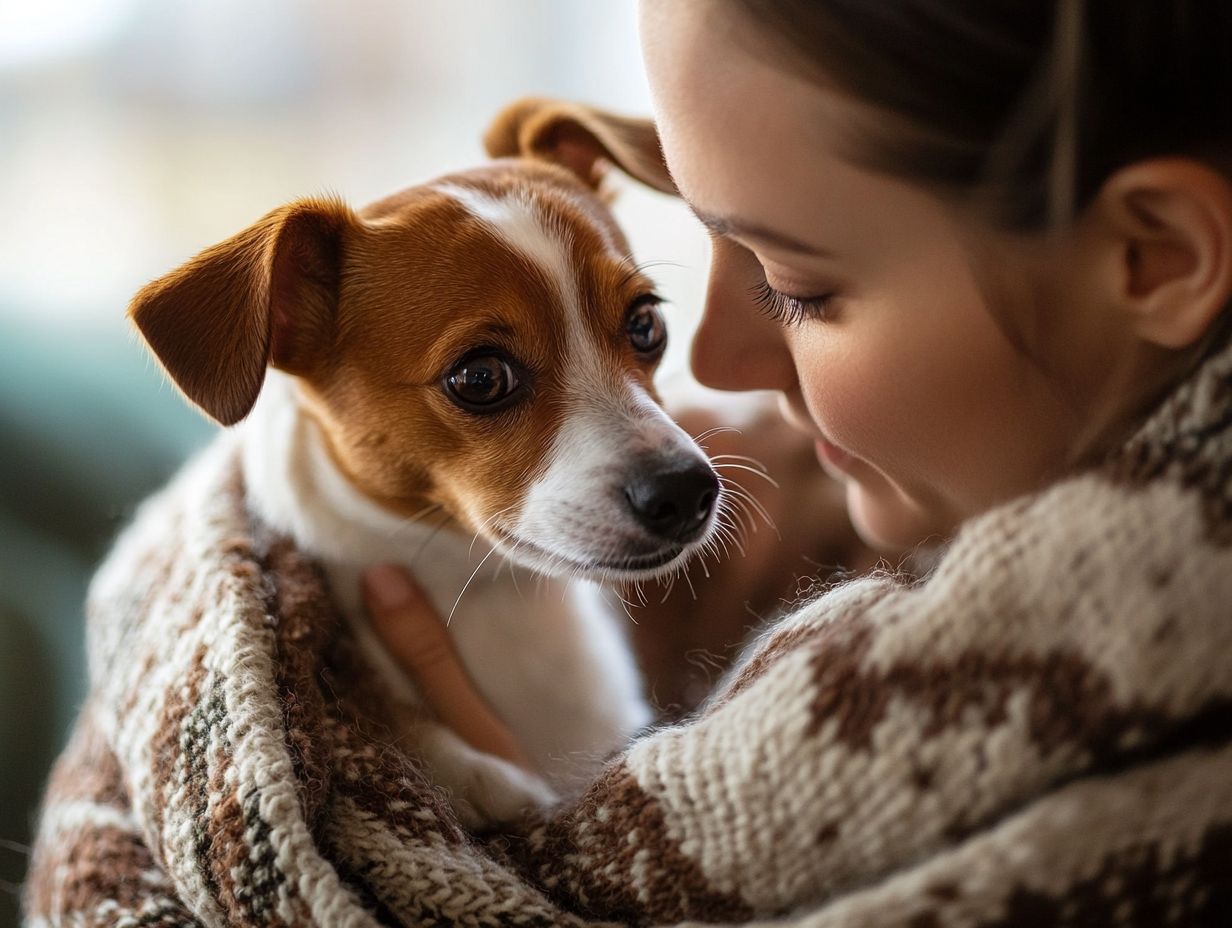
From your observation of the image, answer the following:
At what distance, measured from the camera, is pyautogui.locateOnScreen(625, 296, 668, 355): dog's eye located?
122 centimetres

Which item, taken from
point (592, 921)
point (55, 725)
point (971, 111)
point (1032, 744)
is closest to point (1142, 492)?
point (1032, 744)

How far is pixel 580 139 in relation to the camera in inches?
53.8

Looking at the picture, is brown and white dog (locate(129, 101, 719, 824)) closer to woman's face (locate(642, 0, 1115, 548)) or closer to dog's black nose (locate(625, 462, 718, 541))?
dog's black nose (locate(625, 462, 718, 541))

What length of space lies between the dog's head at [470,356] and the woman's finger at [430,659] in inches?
3.7

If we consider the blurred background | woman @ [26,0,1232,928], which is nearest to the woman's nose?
woman @ [26,0,1232,928]

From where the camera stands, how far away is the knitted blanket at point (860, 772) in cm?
65

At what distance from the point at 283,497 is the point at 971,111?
81 centimetres

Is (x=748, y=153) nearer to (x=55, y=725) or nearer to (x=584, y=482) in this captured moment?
(x=584, y=482)

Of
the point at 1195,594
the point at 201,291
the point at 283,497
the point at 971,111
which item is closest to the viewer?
the point at 1195,594

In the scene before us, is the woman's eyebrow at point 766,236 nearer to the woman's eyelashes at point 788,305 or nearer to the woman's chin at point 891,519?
the woman's eyelashes at point 788,305

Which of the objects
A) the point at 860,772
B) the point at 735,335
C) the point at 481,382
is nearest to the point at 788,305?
the point at 735,335

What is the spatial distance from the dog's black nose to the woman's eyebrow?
0.82ft

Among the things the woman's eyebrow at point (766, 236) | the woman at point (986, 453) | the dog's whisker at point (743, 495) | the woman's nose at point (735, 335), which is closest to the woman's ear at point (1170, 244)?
the woman at point (986, 453)

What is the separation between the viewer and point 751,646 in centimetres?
94
